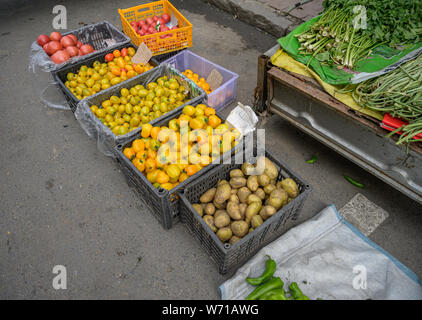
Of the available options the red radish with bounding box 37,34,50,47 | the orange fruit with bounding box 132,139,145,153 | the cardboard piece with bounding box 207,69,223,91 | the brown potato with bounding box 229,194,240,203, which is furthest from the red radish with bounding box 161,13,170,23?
the brown potato with bounding box 229,194,240,203

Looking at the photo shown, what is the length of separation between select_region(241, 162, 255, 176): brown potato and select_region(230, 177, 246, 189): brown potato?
0.08 metres

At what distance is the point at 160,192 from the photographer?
7.55ft

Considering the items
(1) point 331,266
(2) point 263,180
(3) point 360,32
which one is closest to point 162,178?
(2) point 263,180

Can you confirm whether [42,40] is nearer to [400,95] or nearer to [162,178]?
[162,178]

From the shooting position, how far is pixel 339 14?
9.95ft

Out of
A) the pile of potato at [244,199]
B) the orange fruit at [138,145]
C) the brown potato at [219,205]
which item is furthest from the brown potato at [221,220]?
the orange fruit at [138,145]

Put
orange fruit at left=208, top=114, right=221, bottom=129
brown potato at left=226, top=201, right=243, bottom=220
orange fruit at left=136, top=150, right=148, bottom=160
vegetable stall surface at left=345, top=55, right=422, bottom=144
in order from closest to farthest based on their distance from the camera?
1. vegetable stall surface at left=345, top=55, right=422, bottom=144
2. brown potato at left=226, top=201, right=243, bottom=220
3. orange fruit at left=136, top=150, right=148, bottom=160
4. orange fruit at left=208, top=114, right=221, bottom=129

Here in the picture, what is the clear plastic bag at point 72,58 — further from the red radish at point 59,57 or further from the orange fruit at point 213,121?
the orange fruit at point 213,121

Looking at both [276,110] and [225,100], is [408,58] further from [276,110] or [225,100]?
[225,100]

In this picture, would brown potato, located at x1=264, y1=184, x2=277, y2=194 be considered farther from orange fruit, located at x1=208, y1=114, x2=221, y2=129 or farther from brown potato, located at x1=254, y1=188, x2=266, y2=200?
orange fruit, located at x1=208, y1=114, x2=221, y2=129

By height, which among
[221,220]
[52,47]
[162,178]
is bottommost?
[221,220]

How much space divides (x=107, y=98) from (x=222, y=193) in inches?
74.5

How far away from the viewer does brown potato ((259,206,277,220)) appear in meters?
2.32

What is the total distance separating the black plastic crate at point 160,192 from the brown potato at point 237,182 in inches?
8.5
